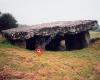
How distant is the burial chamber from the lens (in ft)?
64.0

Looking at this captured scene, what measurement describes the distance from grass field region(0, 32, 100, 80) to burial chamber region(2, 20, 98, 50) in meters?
1.00

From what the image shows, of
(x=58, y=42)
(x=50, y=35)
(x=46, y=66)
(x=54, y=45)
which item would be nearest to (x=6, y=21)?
(x=58, y=42)

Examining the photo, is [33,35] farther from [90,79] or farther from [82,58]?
[90,79]

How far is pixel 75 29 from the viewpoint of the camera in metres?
21.7

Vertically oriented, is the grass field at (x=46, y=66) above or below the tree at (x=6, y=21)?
below

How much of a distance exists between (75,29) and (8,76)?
9.87m

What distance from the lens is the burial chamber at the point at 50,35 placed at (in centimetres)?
1950

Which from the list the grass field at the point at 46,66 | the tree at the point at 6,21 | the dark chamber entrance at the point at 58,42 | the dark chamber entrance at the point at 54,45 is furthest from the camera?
the tree at the point at 6,21

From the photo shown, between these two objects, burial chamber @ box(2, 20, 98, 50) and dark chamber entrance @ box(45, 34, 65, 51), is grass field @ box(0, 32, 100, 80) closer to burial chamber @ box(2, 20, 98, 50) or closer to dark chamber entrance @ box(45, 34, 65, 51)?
burial chamber @ box(2, 20, 98, 50)

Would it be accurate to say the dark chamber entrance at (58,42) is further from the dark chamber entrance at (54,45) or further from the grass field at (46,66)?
the grass field at (46,66)

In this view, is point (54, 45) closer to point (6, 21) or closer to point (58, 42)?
point (58, 42)

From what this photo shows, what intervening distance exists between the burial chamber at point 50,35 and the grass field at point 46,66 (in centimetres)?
100

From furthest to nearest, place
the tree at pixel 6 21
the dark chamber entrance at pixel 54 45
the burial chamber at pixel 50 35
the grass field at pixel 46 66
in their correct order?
the tree at pixel 6 21, the dark chamber entrance at pixel 54 45, the burial chamber at pixel 50 35, the grass field at pixel 46 66

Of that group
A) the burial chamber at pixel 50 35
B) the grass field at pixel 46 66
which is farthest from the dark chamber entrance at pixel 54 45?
the grass field at pixel 46 66
